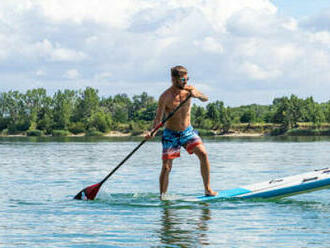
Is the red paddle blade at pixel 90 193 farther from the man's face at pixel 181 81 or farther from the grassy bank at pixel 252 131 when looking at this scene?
the grassy bank at pixel 252 131

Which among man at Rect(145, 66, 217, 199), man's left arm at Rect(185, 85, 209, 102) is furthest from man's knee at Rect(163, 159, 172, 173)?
man's left arm at Rect(185, 85, 209, 102)

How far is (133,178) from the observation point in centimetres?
1622

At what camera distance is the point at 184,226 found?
8.05 meters

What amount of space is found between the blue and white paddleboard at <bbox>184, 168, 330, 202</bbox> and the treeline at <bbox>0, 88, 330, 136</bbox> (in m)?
123

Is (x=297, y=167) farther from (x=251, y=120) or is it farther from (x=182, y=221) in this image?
(x=251, y=120)

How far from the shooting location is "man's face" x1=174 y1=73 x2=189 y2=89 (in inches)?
384

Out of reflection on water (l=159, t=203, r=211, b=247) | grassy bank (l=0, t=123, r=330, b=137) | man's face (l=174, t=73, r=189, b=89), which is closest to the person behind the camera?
reflection on water (l=159, t=203, r=211, b=247)

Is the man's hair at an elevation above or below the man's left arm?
above

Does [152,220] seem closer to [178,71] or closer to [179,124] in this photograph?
[179,124]

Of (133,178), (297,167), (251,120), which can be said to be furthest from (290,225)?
(251,120)

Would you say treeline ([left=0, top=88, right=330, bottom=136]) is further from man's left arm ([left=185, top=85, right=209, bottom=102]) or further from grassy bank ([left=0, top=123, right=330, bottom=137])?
man's left arm ([left=185, top=85, right=209, bottom=102])

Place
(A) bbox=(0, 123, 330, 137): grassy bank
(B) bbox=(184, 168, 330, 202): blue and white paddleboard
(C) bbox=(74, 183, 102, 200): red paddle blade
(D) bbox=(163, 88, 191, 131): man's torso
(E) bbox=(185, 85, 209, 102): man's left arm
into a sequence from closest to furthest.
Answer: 1. (E) bbox=(185, 85, 209, 102): man's left arm
2. (D) bbox=(163, 88, 191, 131): man's torso
3. (B) bbox=(184, 168, 330, 202): blue and white paddleboard
4. (C) bbox=(74, 183, 102, 200): red paddle blade
5. (A) bbox=(0, 123, 330, 137): grassy bank

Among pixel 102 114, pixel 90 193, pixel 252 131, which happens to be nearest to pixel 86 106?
pixel 102 114

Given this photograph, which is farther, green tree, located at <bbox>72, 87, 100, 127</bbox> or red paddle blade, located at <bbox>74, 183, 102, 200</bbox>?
green tree, located at <bbox>72, 87, 100, 127</bbox>
